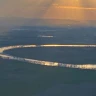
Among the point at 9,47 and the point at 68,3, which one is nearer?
the point at 9,47

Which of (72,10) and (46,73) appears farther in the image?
(72,10)

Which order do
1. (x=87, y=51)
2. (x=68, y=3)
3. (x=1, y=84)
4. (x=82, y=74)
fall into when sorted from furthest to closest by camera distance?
1. (x=68, y=3)
2. (x=87, y=51)
3. (x=82, y=74)
4. (x=1, y=84)

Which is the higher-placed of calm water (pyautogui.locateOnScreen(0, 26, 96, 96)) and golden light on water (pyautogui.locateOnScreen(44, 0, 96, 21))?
calm water (pyautogui.locateOnScreen(0, 26, 96, 96))

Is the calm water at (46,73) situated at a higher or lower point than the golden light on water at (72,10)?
higher

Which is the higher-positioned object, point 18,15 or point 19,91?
point 19,91

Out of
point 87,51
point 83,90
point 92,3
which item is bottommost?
point 92,3

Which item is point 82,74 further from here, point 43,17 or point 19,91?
point 43,17

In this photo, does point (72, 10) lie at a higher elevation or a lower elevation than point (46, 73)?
lower

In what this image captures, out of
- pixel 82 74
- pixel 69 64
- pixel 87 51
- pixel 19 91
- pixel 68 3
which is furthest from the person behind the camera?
pixel 68 3


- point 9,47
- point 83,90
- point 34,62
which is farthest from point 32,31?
point 83,90

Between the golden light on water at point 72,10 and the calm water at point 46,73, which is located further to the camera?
the golden light on water at point 72,10

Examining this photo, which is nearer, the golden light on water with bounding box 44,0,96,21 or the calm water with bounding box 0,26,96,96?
the calm water with bounding box 0,26,96,96
